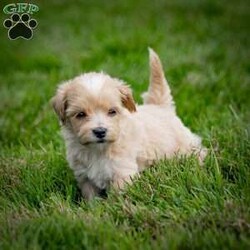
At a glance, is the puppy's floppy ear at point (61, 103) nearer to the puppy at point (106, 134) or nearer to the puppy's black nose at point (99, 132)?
the puppy at point (106, 134)

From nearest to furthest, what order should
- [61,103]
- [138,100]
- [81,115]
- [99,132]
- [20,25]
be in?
[99,132] < [81,115] < [61,103] < [20,25] < [138,100]

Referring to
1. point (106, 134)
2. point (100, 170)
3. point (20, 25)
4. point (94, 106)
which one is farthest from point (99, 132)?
point (20, 25)

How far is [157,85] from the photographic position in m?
5.34

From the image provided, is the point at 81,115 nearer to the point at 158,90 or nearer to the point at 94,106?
the point at 94,106

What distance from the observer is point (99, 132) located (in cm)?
430

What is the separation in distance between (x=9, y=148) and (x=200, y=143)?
1.54 meters

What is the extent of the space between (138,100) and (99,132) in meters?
2.37

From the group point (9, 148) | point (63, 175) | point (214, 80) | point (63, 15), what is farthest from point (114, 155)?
point (63, 15)

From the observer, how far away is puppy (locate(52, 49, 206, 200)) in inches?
173

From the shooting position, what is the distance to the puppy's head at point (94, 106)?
4324 millimetres

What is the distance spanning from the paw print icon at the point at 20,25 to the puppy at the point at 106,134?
74cm

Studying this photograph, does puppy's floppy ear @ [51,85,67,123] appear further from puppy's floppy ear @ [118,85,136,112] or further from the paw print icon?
the paw print icon

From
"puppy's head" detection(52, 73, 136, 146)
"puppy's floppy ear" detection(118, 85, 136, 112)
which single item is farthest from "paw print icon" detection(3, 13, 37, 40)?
"puppy's floppy ear" detection(118, 85, 136, 112)

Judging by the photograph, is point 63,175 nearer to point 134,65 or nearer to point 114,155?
point 114,155
